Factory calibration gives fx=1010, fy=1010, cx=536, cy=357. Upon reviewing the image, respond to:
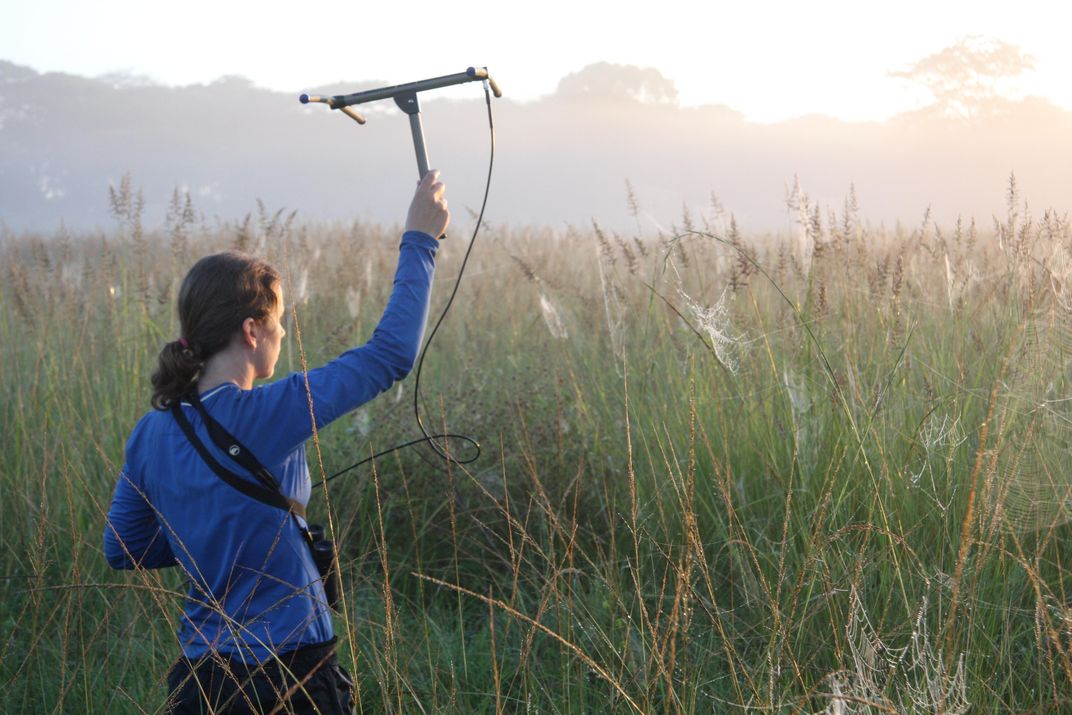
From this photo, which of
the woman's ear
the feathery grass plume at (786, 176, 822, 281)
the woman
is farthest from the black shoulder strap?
the feathery grass plume at (786, 176, 822, 281)

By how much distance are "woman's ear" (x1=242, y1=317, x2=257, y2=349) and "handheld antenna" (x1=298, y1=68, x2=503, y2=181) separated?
1.81 ft

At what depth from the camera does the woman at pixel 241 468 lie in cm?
217

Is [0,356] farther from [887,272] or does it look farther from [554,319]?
[887,272]

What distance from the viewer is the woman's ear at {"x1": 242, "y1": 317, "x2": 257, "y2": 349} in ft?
7.36

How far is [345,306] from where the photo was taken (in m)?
7.05

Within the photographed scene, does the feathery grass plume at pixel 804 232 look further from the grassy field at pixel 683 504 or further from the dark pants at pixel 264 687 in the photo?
the dark pants at pixel 264 687

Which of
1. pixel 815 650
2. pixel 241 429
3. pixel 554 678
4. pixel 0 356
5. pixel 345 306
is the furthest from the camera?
pixel 345 306

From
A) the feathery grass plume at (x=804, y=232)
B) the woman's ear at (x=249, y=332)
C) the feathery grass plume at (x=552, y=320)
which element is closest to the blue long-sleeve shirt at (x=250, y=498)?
the woman's ear at (x=249, y=332)

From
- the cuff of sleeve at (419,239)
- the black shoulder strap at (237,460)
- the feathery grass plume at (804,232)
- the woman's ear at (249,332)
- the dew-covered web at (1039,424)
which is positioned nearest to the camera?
the black shoulder strap at (237,460)

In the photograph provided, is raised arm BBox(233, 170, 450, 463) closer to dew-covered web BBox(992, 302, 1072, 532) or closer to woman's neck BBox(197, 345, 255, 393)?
woman's neck BBox(197, 345, 255, 393)

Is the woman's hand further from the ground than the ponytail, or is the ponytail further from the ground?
the woman's hand

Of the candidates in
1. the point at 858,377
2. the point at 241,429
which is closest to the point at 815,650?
the point at 858,377

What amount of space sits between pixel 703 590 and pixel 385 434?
178 centimetres

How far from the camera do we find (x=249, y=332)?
2.25m
